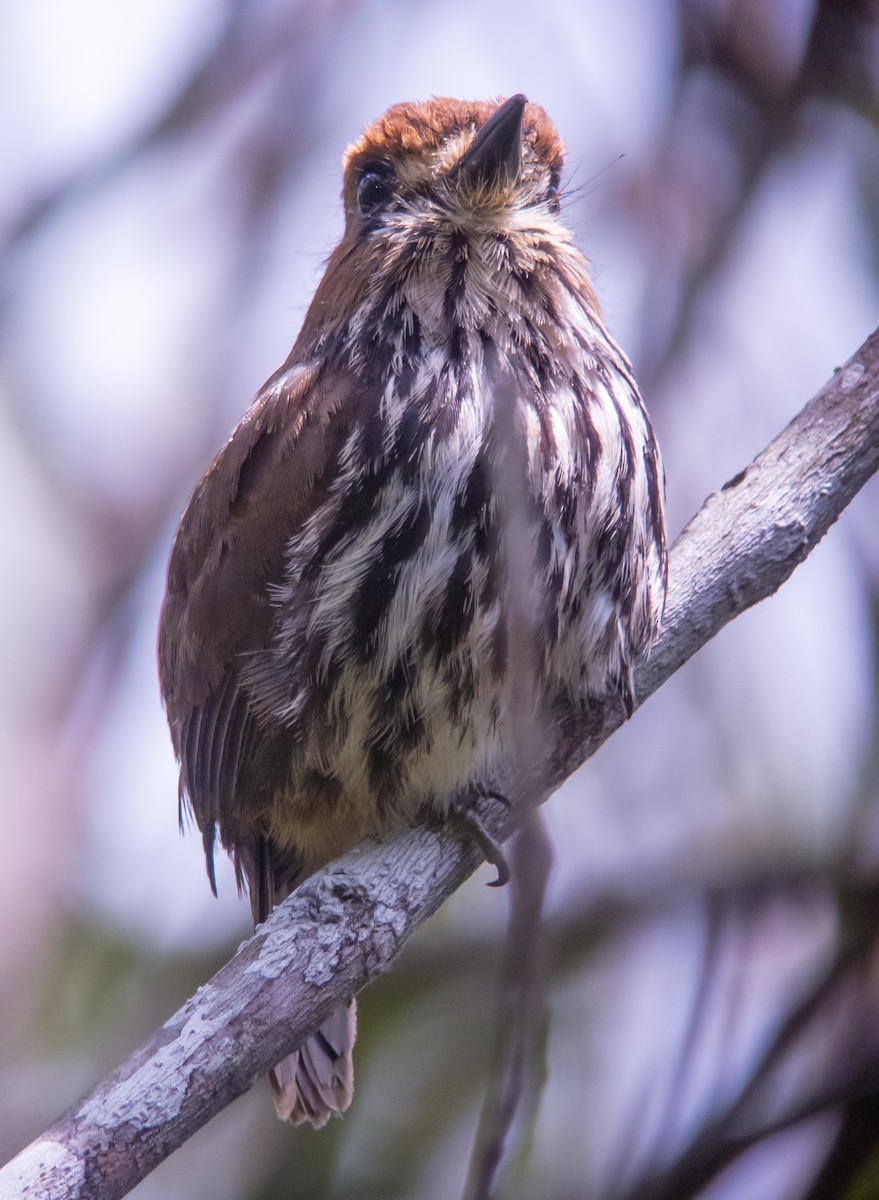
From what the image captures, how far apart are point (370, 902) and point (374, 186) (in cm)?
156

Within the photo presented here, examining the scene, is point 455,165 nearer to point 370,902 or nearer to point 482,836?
point 482,836

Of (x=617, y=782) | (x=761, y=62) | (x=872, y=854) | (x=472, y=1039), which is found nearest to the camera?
(x=872, y=854)

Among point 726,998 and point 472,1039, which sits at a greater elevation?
point 726,998

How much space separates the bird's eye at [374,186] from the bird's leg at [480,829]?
1.29m

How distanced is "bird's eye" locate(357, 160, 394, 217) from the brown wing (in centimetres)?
44

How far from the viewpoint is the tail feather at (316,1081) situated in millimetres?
2928

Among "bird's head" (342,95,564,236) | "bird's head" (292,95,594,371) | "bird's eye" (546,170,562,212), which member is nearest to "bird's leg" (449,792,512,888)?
"bird's head" (292,95,594,371)

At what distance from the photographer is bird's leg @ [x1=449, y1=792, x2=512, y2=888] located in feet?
7.94

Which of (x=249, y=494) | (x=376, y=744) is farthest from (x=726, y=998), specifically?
(x=249, y=494)

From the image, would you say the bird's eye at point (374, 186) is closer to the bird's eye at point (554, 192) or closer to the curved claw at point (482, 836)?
the bird's eye at point (554, 192)

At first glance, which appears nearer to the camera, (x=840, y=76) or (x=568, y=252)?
(x=568, y=252)

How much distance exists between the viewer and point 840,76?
14.5 feet

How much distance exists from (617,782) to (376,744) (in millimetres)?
1964

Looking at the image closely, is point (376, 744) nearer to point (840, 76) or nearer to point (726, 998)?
point (726, 998)
